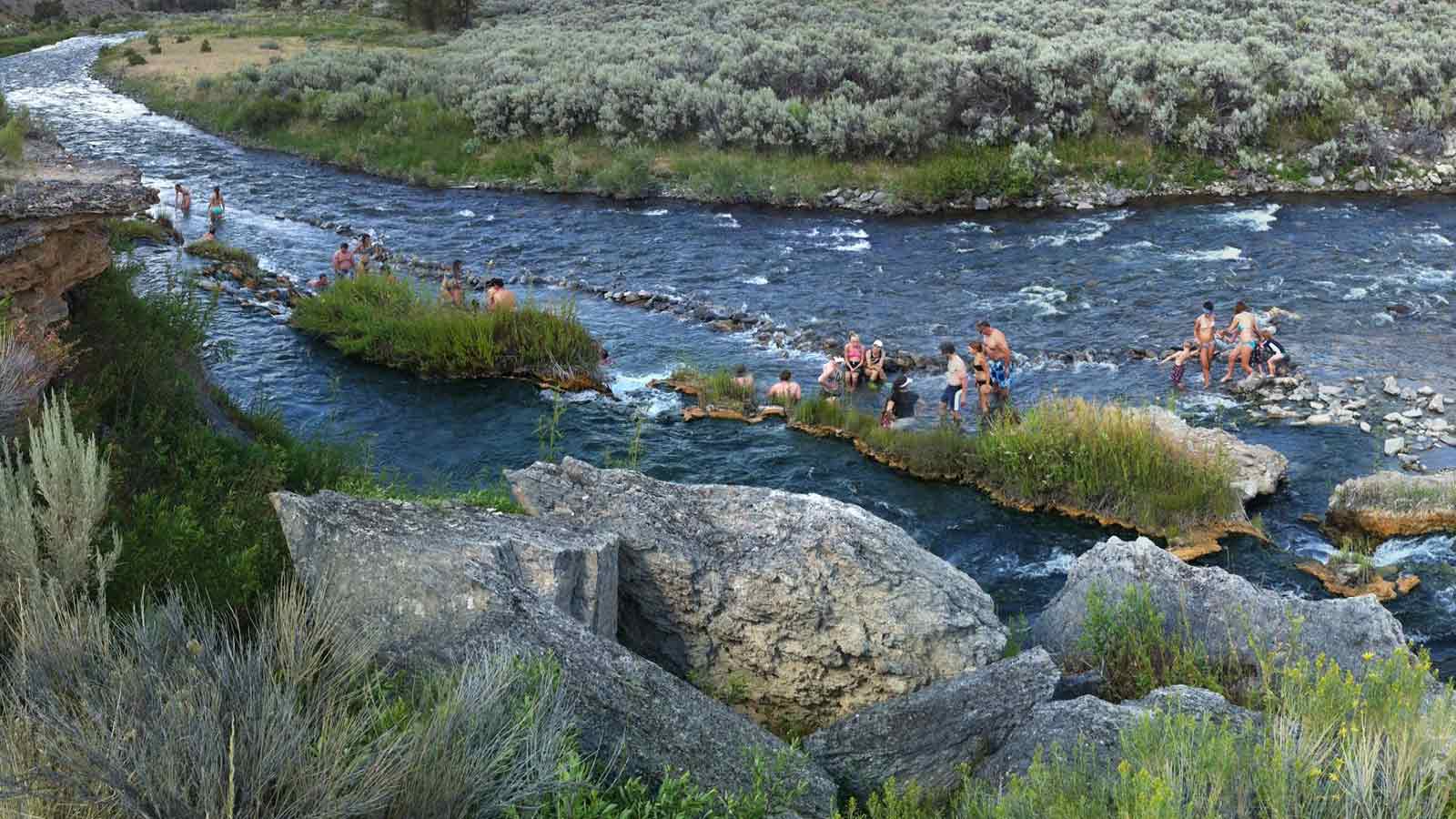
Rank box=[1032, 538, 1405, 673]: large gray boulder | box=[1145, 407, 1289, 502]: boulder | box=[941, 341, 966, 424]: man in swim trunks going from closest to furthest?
box=[1032, 538, 1405, 673]: large gray boulder < box=[1145, 407, 1289, 502]: boulder < box=[941, 341, 966, 424]: man in swim trunks

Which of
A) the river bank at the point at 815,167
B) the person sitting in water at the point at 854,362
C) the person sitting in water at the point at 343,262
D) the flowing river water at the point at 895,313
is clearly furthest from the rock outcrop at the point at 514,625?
the river bank at the point at 815,167

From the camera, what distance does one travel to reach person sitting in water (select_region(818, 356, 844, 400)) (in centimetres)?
1891

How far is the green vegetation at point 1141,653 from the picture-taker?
28.5 feet

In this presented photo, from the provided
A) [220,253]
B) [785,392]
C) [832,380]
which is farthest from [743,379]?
[220,253]

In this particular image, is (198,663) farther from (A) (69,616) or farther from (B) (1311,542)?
(B) (1311,542)

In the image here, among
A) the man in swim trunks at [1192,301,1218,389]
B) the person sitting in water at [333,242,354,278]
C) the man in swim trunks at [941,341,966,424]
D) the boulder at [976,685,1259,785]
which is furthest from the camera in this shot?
the person sitting in water at [333,242,354,278]

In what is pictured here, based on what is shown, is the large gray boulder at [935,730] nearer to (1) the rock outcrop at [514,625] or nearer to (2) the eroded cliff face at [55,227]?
(1) the rock outcrop at [514,625]

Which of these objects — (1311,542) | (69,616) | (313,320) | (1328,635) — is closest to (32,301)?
(69,616)

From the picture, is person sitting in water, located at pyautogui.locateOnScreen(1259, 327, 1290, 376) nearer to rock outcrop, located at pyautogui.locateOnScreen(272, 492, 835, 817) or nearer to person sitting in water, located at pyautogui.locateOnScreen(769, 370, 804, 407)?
person sitting in water, located at pyautogui.locateOnScreen(769, 370, 804, 407)

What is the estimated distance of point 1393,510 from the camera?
45.1 ft

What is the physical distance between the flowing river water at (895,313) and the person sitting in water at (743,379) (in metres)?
0.78

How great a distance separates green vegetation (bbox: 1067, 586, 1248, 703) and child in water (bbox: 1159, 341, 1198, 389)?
33.8ft

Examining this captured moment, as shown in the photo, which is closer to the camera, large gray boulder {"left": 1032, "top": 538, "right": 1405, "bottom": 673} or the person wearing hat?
large gray boulder {"left": 1032, "top": 538, "right": 1405, "bottom": 673}

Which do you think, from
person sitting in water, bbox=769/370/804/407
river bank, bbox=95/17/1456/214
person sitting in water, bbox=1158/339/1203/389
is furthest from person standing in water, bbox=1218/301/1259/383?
river bank, bbox=95/17/1456/214
